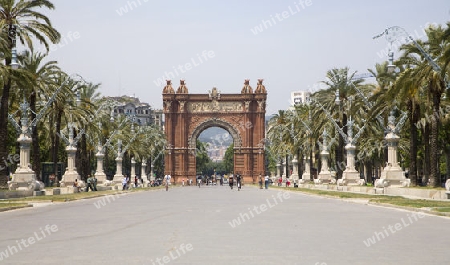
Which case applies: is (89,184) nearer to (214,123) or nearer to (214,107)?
(214,123)

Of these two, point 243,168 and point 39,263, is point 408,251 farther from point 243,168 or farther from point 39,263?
point 243,168

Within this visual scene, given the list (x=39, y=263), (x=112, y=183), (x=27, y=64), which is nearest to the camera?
(x=39, y=263)

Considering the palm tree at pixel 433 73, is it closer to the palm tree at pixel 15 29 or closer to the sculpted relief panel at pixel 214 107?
the palm tree at pixel 15 29

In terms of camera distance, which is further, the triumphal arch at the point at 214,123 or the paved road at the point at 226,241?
the triumphal arch at the point at 214,123

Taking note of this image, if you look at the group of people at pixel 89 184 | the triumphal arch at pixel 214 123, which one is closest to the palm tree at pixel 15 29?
the group of people at pixel 89 184

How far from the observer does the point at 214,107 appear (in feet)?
383

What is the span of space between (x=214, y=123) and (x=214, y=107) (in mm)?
2777

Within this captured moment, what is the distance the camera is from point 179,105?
383ft

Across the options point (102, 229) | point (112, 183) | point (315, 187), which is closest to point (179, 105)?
point (112, 183)

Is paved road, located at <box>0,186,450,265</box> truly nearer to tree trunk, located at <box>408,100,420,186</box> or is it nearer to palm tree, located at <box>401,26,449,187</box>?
palm tree, located at <box>401,26,449,187</box>

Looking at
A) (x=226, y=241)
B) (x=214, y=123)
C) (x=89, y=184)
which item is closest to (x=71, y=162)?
→ (x=89, y=184)

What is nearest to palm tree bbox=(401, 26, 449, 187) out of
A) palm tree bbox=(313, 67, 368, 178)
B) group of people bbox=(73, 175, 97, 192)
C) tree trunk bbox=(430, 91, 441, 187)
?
tree trunk bbox=(430, 91, 441, 187)

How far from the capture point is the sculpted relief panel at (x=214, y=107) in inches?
4596

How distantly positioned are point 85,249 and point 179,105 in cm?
10576
